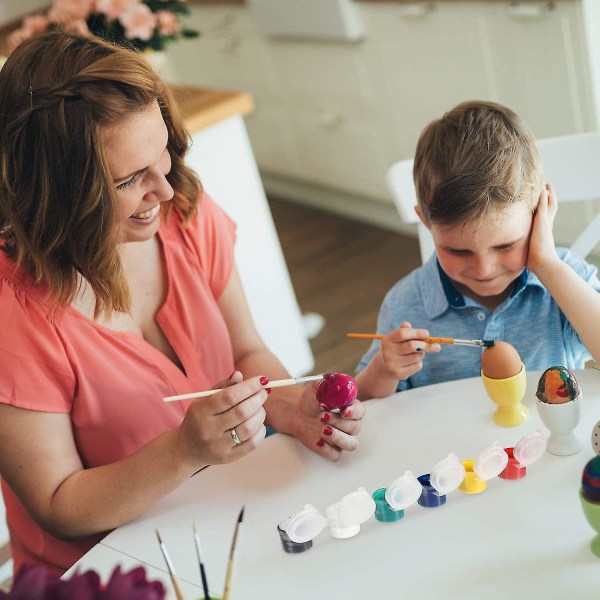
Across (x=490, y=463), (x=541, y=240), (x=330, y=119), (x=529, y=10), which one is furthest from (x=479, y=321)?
(x=330, y=119)

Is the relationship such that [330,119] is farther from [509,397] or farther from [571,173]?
[509,397]

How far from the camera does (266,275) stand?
2.37 metres

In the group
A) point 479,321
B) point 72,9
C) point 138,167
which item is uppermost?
point 72,9

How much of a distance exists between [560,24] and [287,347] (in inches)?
45.2

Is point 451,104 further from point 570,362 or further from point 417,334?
point 417,334

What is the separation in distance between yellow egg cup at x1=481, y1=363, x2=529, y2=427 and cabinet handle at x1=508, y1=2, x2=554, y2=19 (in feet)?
5.23

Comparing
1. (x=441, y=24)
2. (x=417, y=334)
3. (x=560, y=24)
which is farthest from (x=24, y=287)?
(x=441, y=24)

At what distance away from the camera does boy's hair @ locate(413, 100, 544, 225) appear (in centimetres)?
115

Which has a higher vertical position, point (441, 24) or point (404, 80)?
point (441, 24)

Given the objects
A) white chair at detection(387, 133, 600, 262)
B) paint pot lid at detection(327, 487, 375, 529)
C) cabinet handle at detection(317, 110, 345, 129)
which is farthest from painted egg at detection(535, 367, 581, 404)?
cabinet handle at detection(317, 110, 345, 129)

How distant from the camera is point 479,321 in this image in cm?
131

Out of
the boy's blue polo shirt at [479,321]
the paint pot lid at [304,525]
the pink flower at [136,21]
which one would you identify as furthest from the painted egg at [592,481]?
the pink flower at [136,21]

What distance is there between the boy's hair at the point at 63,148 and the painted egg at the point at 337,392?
1.07 feet

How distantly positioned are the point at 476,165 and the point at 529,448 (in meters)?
0.40
